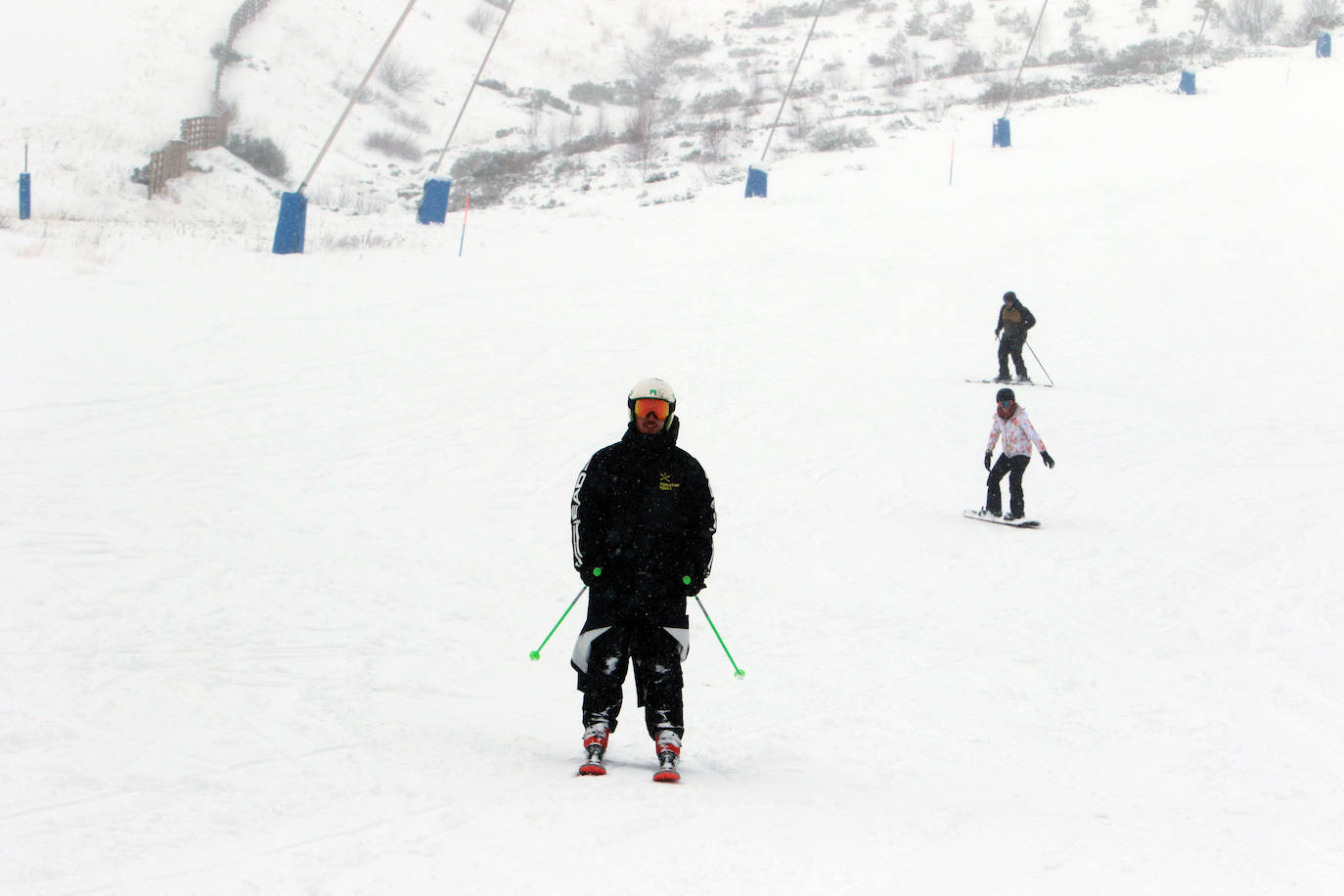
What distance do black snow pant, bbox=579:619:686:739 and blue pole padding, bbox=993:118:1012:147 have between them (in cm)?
3519

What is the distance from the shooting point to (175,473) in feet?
39.0

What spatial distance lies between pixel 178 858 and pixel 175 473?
Result: 8.34 metres

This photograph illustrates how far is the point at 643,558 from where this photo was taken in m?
5.60

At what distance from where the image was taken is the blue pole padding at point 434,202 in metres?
30.4

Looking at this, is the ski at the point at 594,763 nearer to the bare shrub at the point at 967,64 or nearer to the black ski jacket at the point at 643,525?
the black ski jacket at the point at 643,525

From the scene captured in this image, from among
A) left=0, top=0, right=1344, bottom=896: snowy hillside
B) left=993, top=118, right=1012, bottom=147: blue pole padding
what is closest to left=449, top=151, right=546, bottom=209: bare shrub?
left=0, top=0, right=1344, bottom=896: snowy hillside

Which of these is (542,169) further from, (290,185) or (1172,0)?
(1172,0)

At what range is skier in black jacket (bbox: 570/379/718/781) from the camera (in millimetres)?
5555

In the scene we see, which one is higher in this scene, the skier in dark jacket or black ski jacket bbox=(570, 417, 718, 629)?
the skier in dark jacket

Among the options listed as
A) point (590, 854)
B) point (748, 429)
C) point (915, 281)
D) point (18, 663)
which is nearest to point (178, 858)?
point (590, 854)

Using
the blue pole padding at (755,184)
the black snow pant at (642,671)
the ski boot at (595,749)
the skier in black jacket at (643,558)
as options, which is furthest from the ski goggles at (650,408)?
the blue pole padding at (755,184)

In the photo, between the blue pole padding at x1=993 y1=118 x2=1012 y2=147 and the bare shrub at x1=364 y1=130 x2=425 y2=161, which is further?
the bare shrub at x1=364 y1=130 x2=425 y2=161

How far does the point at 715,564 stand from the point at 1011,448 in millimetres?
3880

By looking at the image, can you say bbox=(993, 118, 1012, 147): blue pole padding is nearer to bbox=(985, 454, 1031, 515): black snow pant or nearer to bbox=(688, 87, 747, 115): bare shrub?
bbox=(688, 87, 747, 115): bare shrub
